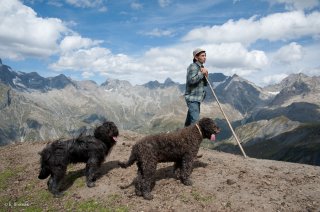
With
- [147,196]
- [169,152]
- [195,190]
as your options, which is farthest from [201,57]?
[147,196]

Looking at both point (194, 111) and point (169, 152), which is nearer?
point (169, 152)

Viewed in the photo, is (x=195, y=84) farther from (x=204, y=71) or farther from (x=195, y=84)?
(x=204, y=71)

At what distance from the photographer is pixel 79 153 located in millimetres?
17688

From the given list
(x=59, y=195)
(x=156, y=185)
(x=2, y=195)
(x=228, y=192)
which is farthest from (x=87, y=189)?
(x=228, y=192)

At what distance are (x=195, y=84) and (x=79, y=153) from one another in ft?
23.2

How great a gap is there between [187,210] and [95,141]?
21.0 feet

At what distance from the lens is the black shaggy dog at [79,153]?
57.0 ft

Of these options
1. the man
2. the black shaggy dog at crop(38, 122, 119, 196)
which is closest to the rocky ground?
the black shaggy dog at crop(38, 122, 119, 196)

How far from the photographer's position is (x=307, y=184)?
15.9 metres

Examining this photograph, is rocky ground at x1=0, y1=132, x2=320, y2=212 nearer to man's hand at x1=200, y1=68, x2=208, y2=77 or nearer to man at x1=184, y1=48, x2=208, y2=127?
man at x1=184, y1=48, x2=208, y2=127

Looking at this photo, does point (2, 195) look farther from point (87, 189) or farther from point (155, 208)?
point (155, 208)


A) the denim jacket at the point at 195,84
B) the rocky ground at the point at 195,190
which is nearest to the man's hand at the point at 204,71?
the denim jacket at the point at 195,84

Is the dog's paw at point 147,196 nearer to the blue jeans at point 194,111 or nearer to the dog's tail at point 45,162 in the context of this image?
the blue jeans at point 194,111

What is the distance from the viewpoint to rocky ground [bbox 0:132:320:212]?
14.2 m
